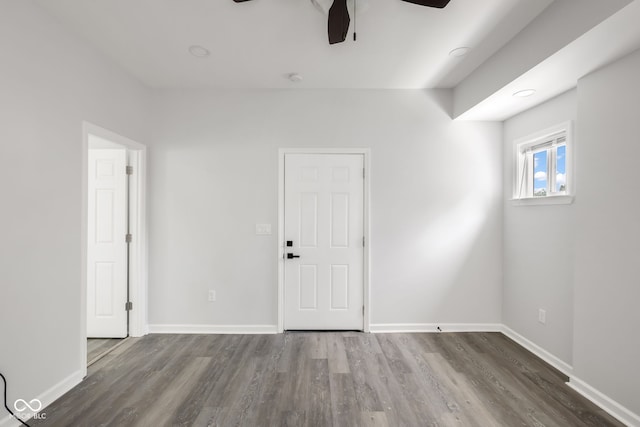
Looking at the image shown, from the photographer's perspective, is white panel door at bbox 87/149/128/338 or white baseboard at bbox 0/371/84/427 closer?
white baseboard at bbox 0/371/84/427

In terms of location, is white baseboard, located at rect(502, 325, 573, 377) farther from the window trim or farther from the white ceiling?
the white ceiling

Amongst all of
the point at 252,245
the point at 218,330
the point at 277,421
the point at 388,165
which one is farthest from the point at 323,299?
the point at 388,165

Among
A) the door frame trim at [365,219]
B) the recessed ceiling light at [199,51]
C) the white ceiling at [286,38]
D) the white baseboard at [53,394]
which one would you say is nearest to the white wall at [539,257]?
the white ceiling at [286,38]

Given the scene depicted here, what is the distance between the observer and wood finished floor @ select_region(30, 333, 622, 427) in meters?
1.83

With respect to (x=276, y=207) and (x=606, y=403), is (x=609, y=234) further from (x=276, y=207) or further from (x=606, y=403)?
(x=276, y=207)

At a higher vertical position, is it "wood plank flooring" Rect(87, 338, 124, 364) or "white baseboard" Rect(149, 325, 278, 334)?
"white baseboard" Rect(149, 325, 278, 334)

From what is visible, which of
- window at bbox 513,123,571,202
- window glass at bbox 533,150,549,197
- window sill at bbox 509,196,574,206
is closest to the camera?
window sill at bbox 509,196,574,206

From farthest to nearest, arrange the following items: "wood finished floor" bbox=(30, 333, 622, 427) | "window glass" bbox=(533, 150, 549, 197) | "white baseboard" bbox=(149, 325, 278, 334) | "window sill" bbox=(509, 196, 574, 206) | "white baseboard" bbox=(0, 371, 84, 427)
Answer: "white baseboard" bbox=(149, 325, 278, 334) → "window glass" bbox=(533, 150, 549, 197) → "window sill" bbox=(509, 196, 574, 206) → "wood finished floor" bbox=(30, 333, 622, 427) → "white baseboard" bbox=(0, 371, 84, 427)

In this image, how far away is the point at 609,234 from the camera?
6.25ft

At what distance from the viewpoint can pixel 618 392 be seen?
1840mm

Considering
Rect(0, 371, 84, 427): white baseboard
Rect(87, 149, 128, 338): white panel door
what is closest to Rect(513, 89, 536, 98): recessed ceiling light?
Rect(87, 149, 128, 338): white panel door

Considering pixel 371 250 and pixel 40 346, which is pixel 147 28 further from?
pixel 371 250

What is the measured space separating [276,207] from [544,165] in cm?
275

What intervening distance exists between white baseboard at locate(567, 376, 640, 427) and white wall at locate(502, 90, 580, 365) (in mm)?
253
